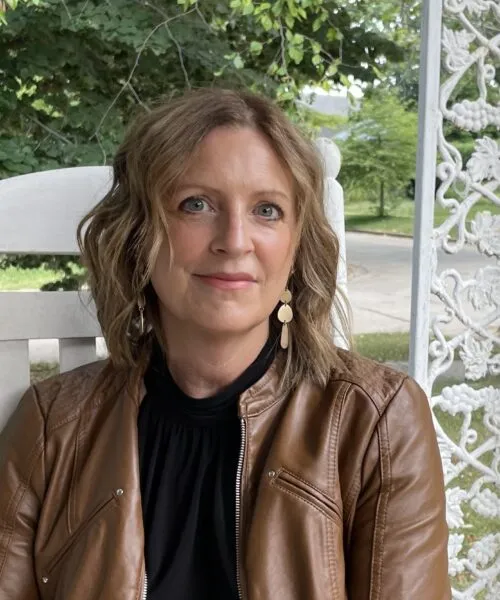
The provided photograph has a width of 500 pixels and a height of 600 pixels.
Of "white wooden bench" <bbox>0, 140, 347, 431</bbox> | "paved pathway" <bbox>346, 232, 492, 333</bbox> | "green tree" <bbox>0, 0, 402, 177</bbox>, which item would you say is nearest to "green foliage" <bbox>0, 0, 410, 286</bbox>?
"green tree" <bbox>0, 0, 402, 177</bbox>

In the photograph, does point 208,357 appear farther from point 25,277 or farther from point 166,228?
point 25,277

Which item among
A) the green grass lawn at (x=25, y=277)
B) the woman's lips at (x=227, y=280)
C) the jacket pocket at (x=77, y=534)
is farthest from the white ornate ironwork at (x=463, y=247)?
the green grass lawn at (x=25, y=277)

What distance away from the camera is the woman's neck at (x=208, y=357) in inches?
49.3

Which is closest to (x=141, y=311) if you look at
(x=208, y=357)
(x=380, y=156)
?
(x=208, y=357)

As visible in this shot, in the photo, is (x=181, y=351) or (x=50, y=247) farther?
(x=50, y=247)

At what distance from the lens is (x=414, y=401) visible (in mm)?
1214

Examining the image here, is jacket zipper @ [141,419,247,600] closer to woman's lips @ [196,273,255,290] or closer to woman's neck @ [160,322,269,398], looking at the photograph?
woman's neck @ [160,322,269,398]

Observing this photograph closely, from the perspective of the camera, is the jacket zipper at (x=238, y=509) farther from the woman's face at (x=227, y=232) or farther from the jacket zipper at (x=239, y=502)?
the woman's face at (x=227, y=232)

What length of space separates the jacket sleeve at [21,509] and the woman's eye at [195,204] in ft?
1.58

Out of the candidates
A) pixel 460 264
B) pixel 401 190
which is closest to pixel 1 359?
pixel 460 264

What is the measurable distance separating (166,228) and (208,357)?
0.78 ft

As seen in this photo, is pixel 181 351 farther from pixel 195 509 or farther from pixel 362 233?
pixel 362 233

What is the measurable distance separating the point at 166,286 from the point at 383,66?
90.1 inches

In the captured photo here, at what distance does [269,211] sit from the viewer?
118cm
